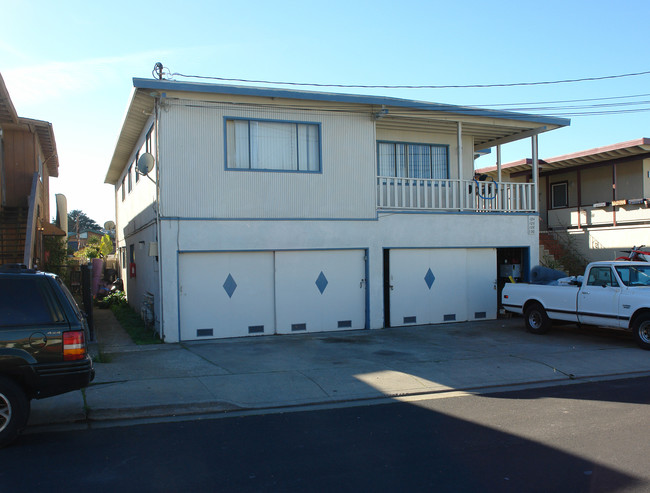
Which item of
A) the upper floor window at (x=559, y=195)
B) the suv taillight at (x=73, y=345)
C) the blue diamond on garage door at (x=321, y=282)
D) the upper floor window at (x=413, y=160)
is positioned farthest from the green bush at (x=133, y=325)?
the upper floor window at (x=559, y=195)

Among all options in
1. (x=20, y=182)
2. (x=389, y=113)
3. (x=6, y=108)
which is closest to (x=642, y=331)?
(x=389, y=113)

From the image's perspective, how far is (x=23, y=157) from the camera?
1703 cm

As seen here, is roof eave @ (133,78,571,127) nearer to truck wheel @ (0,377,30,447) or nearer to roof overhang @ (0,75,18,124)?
roof overhang @ (0,75,18,124)

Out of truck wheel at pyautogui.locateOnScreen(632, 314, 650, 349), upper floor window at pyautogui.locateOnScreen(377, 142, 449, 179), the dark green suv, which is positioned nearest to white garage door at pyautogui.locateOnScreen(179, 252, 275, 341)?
upper floor window at pyautogui.locateOnScreen(377, 142, 449, 179)

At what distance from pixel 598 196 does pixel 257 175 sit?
1571 centimetres

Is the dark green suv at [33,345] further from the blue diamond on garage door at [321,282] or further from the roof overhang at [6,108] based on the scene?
the roof overhang at [6,108]

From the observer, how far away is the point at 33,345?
583cm

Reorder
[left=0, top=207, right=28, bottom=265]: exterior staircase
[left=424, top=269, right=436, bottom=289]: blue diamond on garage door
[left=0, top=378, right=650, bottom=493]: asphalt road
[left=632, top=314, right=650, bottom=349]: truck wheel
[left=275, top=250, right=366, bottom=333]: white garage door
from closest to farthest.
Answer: [left=0, top=378, right=650, bottom=493]: asphalt road
[left=632, top=314, right=650, bottom=349]: truck wheel
[left=275, top=250, right=366, bottom=333]: white garage door
[left=0, top=207, right=28, bottom=265]: exterior staircase
[left=424, top=269, right=436, bottom=289]: blue diamond on garage door

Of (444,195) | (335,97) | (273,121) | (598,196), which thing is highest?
(335,97)

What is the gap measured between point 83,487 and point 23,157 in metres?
15.0

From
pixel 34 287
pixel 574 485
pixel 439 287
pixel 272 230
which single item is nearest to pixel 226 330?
pixel 272 230

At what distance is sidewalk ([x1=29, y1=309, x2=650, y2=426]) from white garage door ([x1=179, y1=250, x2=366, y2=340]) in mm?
404

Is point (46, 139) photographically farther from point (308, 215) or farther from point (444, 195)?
point (444, 195)

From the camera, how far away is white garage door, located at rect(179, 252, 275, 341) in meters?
12.3
